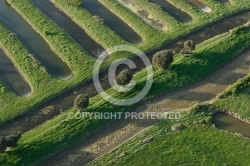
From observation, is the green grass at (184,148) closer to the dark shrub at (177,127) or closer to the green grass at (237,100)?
the dark shrub at (177,127)

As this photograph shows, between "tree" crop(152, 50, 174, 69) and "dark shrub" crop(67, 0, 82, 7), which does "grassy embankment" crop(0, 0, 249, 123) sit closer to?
"dark shrub" crop(67, 0, 82, 7)

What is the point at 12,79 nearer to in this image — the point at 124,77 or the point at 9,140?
the point at 9,140

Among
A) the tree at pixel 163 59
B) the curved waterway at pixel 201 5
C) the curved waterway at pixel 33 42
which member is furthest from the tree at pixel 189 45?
the curved waterway at pixel 33 42

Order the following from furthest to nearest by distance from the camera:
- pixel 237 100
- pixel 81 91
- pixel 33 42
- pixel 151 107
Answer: pixel 33 42, pixel 81 91, pixel 237 100, pixel 151 107

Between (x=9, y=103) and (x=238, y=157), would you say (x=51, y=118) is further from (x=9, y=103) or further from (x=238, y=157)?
(x=238, y=157)

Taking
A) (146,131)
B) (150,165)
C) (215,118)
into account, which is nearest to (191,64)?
(215,118)

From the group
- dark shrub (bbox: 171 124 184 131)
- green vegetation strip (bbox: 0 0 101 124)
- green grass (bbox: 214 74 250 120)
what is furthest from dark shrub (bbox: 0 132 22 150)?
green grass (bbox: 214 74 250 120)

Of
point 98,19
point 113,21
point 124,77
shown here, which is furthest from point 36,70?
point 113,21
